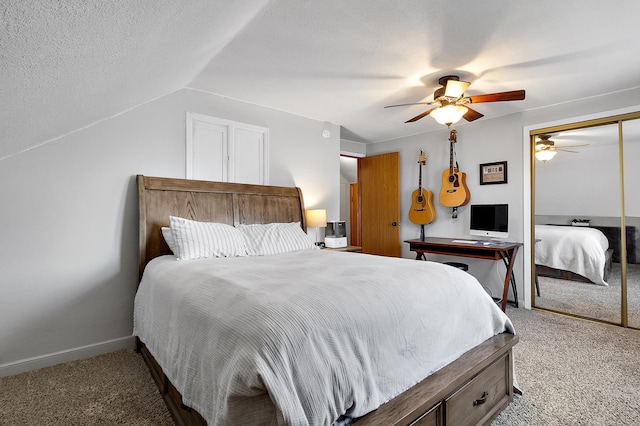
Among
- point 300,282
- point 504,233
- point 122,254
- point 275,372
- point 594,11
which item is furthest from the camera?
point 504,233

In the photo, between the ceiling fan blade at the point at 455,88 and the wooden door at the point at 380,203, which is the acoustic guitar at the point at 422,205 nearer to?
the wooden door at the point at 380,203

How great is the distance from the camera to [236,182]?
3484mm

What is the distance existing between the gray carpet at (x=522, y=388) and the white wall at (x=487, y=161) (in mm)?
1359

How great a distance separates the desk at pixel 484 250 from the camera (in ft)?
11.4

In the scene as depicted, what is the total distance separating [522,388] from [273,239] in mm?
2195

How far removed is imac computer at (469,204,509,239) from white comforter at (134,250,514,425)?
227 centimetres

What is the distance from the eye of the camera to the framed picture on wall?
400 cm

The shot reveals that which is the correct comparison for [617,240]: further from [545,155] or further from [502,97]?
[502,97]

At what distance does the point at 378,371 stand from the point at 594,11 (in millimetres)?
2409

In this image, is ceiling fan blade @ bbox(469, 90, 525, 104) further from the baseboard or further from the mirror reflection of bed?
the baseboard

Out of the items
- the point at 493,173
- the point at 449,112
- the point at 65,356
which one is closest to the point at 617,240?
the point at 493,173

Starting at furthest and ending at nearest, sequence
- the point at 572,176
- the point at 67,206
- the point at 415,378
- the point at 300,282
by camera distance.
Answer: the point at 572,176 → the point at 67,206 → the point at 300,282 → the point at 415,378

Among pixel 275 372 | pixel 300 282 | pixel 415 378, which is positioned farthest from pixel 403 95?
pixel 275 372

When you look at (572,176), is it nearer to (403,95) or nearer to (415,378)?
(403,95)
